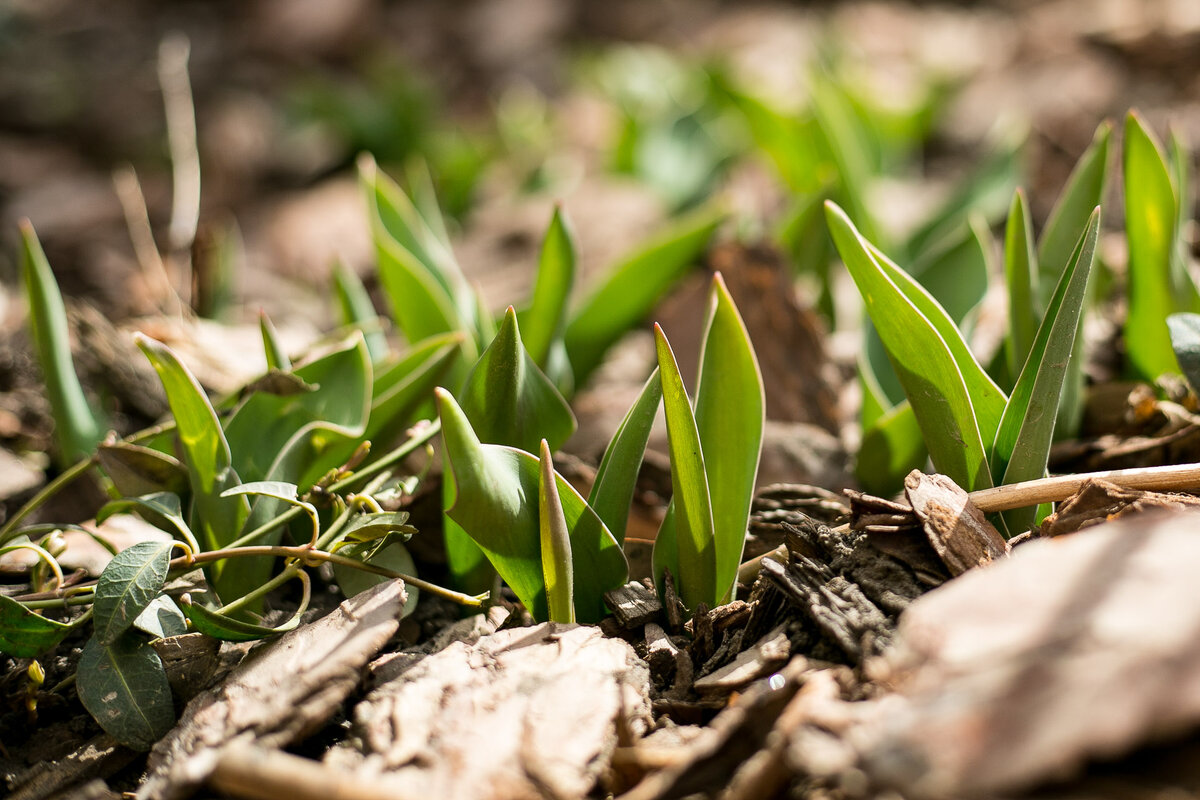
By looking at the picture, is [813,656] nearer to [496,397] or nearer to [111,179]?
[496,397]

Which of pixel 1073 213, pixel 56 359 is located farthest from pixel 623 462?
pixel 56 359

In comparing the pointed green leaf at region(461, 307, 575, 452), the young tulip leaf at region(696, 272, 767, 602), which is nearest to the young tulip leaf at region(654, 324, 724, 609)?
the young tulip leaf at region(696, 272, 767, 602)

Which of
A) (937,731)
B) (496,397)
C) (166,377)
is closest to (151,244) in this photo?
(166,377)

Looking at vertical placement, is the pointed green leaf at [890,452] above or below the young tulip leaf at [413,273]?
below

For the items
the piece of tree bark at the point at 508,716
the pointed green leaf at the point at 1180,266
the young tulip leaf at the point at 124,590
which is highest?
the pointed green leaf at the point at 1180,266

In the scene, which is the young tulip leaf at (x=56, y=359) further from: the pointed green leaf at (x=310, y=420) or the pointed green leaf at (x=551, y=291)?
the pointed green leaf at (x=551, y=291)

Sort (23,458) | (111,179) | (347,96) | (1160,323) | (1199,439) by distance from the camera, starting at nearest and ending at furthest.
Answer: (1199,439) → (1160,323) → (23,458) → (347,96) → (111,179)

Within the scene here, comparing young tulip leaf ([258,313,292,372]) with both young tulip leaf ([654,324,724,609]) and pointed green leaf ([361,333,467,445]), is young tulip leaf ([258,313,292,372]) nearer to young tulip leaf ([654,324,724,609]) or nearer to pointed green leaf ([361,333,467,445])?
pointed green leaf ([361,333,467,445])

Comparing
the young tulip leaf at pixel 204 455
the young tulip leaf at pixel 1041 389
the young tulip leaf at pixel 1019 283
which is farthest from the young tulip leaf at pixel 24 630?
the young tulip leaf at pixel 1019 283
